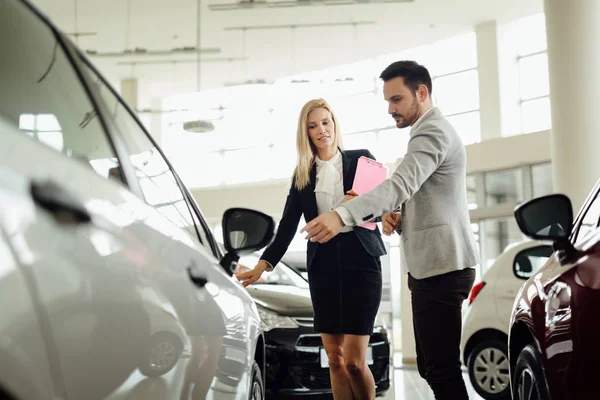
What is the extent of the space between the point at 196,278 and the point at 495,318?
521cm

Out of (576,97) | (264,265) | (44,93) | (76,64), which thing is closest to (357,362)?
(264,265)

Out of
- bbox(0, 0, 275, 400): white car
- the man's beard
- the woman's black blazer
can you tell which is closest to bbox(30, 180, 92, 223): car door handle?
bbox(0, 0, 275, 400): white car

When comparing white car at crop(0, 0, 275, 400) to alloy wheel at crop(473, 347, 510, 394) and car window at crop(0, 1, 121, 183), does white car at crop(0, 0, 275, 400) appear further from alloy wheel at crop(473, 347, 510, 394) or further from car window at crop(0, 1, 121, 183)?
alloy wheel at crop(473, 347, 510, 394)

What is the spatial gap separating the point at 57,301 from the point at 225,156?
811 inches

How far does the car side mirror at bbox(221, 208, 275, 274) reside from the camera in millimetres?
1974

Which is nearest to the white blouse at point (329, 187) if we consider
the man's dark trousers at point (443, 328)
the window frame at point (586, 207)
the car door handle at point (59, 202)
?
the man's dark trousers at point (443, 328)

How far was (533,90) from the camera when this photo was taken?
15.6 meters

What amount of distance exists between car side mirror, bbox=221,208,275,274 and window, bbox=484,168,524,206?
11.0 m

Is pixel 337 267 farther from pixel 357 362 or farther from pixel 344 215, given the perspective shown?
pixel 344 215

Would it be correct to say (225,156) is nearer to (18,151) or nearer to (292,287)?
(292,287)

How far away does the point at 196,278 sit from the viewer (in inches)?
56.9

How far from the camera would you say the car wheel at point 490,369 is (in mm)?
6012

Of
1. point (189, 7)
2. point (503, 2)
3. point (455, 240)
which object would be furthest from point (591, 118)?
point (189, 7)

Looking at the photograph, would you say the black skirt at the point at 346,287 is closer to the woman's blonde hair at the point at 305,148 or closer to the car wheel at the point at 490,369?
the woman's blonde hair at the point at 305,148
